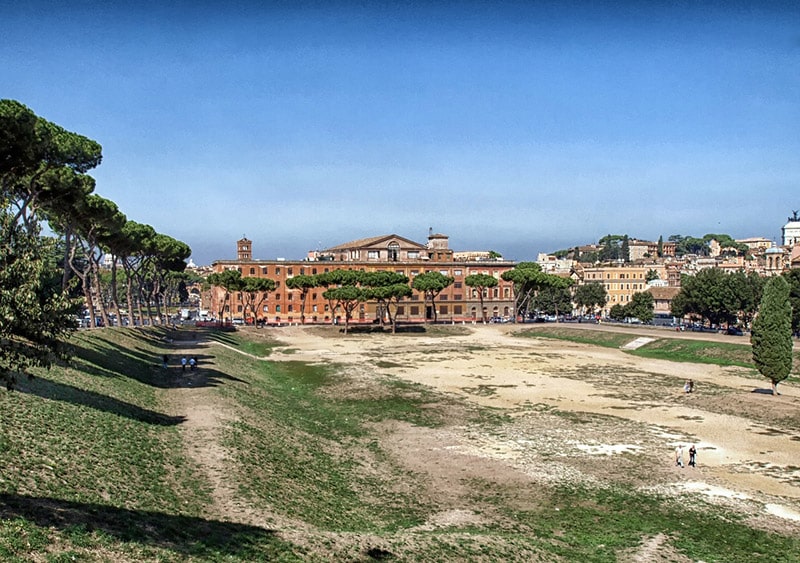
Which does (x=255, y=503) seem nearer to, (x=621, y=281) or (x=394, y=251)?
(x=394, y=251)

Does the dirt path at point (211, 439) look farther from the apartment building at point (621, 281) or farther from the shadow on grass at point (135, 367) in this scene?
the apartment building at point (621, 281)

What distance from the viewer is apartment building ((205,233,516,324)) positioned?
400ft

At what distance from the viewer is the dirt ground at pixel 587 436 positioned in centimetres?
2484

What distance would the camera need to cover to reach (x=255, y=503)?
2092 centimetres

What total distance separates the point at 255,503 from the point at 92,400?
41.0 feet

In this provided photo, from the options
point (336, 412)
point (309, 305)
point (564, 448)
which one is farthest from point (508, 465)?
point (309, 305)

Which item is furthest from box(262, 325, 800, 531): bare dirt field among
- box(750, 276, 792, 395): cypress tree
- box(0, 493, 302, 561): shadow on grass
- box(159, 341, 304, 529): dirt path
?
box(0, 493, 302, 561): shadow on grass

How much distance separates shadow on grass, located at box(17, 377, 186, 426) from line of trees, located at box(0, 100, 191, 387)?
112cm

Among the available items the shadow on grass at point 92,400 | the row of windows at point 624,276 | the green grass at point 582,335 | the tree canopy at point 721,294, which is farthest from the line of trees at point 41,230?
the row of windows at point 624,276

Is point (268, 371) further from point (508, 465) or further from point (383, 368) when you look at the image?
point (508, 465)

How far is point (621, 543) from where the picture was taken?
20516 millimetres

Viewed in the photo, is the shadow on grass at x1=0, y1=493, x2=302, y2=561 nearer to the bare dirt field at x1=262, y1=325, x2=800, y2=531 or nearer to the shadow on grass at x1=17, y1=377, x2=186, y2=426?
the bare dirt field at x1=262, y1=325, x2=800, y2=531

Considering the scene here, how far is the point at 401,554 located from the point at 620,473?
1359cm

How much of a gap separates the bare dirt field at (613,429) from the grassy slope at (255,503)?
2.06m
